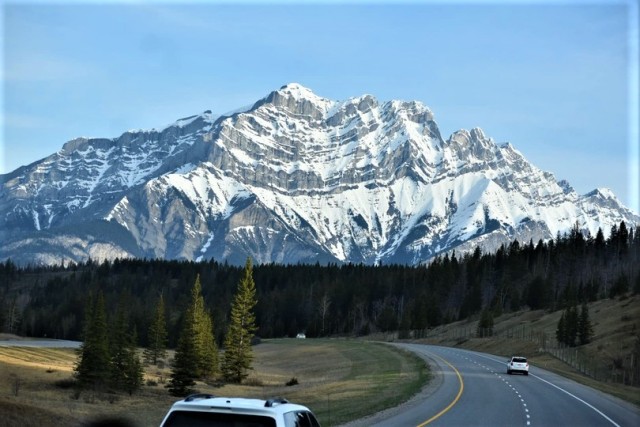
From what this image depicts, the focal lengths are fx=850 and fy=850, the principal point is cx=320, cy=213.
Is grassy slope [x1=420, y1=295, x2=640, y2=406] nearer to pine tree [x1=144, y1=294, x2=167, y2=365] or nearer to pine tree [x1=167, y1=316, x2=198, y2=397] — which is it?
pine tree [x1=167, y1=316, x2=198, y2=397]

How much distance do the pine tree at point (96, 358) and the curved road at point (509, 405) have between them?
2714 cm

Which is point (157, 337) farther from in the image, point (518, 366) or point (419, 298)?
point (419, 298)

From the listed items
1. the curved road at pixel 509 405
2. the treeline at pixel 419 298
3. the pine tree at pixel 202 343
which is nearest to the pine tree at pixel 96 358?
the pine tree at pixel 202 343

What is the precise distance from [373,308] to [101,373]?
130 metres

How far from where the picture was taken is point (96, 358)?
6962 centimetres

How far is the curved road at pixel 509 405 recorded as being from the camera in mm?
34344

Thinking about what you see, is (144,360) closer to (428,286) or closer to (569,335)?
(569,335)

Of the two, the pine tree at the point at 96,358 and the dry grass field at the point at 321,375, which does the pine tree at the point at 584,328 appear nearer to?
the dry grass field at the point at 321,375

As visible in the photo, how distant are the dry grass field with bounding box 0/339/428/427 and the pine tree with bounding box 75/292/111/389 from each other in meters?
2.04

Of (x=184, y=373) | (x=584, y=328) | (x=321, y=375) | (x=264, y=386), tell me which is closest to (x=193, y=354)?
(x=184, y=373)

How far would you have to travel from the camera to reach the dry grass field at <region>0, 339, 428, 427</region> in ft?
125

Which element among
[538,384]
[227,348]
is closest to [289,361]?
[227,348]

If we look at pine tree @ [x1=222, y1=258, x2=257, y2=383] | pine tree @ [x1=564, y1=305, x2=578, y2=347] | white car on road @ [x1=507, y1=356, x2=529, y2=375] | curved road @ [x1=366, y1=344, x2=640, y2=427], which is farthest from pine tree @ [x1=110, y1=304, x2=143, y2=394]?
pine tree @ [x1=564, y1=305, x2=578, y2=347]

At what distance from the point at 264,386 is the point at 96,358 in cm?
1612
